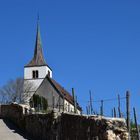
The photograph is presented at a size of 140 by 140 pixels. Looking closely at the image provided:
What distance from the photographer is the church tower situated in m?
119

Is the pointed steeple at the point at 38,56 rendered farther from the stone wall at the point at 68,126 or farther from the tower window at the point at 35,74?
the stone wall at the point at 68,126

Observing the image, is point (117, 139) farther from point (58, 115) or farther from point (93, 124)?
point (58, 115)

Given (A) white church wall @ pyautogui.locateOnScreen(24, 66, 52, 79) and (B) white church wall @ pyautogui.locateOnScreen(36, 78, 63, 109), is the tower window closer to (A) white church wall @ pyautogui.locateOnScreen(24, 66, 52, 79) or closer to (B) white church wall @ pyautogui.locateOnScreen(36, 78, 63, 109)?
(A) white church wall @ pyautogui.locateOnScreen(24, 66, 52, 79)

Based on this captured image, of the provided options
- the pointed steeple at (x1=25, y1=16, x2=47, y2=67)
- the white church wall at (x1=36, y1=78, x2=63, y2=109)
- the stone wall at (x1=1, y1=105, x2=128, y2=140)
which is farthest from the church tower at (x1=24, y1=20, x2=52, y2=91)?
the stone wall at (x1=1, y1=105, x2=128, y2=140)

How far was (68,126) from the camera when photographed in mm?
23375

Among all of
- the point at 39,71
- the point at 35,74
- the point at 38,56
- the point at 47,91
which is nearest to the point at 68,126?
the point at 47,91

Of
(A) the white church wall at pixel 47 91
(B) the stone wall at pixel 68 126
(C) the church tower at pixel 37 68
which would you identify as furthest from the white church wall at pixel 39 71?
(B) the stone wall at pixel 68 126

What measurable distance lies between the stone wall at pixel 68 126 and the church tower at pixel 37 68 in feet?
270

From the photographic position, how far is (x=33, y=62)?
123500 millimetres

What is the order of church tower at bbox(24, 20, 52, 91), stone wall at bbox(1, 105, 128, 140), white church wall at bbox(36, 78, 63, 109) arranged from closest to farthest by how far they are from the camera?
stone wall at bbox(1, 105, 128, 140) → white church wall at bbox(36, 78, 63, 109) → church tower at bbox(24, 20, 52, 91)

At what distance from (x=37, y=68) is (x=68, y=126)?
98472 mm

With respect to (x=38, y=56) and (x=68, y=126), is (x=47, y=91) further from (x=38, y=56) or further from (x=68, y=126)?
(x=68, y=126)

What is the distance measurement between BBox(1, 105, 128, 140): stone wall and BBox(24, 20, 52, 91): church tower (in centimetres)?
8236

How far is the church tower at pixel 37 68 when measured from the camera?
4683 inches
